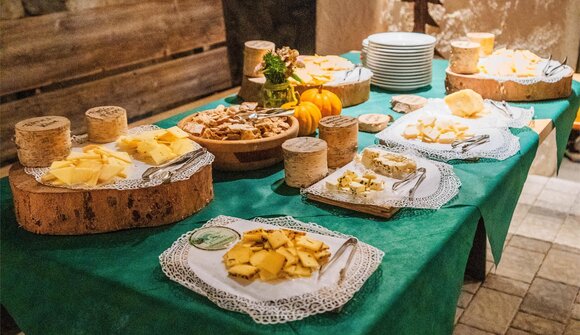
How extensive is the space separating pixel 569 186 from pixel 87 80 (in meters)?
3.44

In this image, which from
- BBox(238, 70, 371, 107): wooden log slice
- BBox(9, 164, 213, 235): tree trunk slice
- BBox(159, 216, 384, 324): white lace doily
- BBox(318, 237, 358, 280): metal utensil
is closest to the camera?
BBox(159, 216, 384, 324): white lace doily

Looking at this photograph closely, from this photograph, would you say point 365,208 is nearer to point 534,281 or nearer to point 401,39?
point 401,39

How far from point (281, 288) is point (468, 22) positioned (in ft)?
11.5

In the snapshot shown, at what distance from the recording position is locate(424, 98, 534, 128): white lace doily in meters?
2.42

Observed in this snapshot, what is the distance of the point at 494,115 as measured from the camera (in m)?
2.50

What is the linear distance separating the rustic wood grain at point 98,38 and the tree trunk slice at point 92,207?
1.33 metres

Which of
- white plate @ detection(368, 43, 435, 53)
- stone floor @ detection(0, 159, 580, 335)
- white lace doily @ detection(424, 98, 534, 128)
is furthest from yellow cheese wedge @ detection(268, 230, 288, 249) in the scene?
white plate @ detection(368, 43, 435, 53)

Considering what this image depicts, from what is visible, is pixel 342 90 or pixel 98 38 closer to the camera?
pixel 342 90

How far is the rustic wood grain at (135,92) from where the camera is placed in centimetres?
290

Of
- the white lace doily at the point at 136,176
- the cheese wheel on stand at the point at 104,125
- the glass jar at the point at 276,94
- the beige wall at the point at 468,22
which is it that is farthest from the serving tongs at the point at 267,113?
the beige wall at the point at 468,22

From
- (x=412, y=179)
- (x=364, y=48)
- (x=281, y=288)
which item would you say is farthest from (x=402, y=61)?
(x=281, y=288)

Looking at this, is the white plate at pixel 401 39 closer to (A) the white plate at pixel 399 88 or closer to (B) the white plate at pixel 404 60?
(B) the white plate at pixel 404 60

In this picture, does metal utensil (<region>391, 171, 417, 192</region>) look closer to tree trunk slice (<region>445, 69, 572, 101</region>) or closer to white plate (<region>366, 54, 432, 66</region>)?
tree trunk slice (<region>445, 69, 572, 101</region>)

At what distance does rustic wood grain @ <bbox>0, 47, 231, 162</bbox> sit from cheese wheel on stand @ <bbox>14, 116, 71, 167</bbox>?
1193mm
